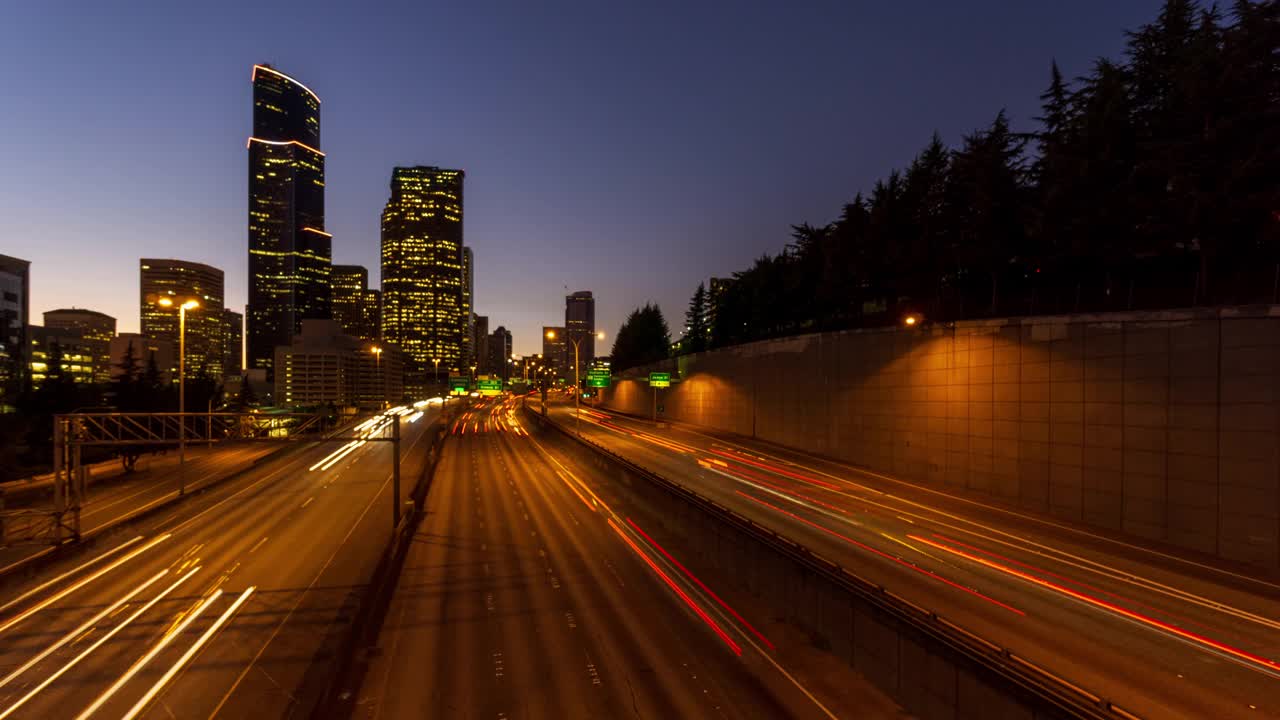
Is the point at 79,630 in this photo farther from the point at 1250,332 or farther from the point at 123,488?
the point at 1250,332

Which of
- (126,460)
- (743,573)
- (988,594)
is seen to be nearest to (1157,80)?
(988,594)

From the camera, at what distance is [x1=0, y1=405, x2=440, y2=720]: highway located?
1245 cm

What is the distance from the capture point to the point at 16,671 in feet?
44.0

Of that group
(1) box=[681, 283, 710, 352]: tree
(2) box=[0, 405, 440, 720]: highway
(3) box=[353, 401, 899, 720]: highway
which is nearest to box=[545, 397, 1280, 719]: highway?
(3) box=[353, 401, 899, 720]: highway

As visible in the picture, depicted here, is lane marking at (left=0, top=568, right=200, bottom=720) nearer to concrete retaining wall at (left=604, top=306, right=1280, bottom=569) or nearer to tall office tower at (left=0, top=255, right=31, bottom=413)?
concrete retaining wall at (left=604, top=306, right=1280, bottom=569)

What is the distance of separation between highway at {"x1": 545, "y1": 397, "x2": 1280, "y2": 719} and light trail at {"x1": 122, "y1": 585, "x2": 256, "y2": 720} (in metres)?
19.0

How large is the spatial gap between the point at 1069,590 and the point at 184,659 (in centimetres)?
2482

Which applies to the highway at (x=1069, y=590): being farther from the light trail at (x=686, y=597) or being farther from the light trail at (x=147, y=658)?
the light trail at (x=147, y=658)

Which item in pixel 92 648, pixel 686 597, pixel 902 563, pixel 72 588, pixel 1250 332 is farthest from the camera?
pixel 1250 332

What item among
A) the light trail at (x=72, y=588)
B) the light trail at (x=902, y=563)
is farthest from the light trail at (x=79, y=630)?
the light trail at (x=902, y=563)

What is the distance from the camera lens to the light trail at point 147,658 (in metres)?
12.0

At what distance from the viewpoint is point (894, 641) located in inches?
454

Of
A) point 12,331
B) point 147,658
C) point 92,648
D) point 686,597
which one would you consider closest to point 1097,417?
point 686,597

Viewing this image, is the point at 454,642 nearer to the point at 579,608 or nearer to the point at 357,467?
the point at 579,608
